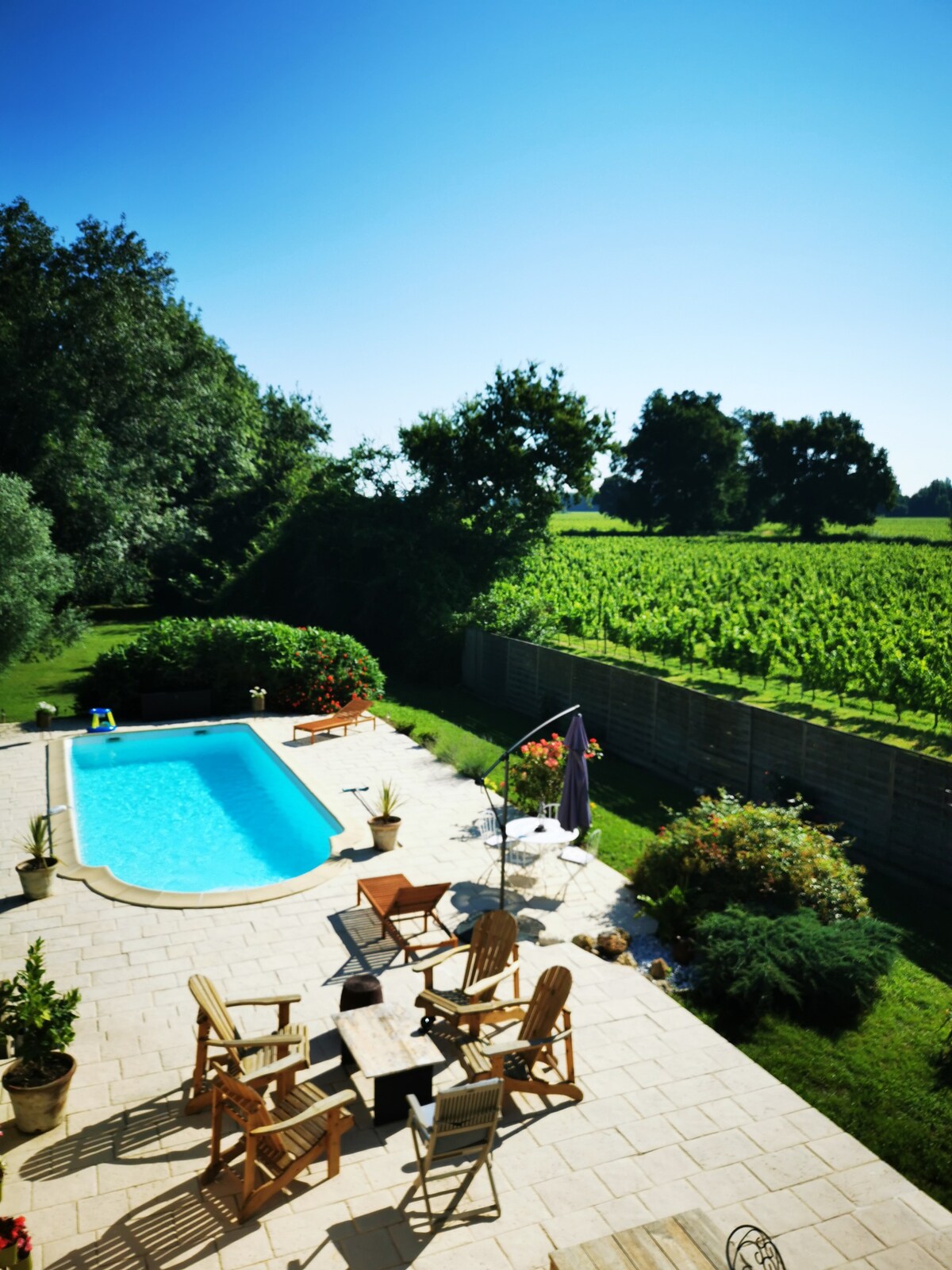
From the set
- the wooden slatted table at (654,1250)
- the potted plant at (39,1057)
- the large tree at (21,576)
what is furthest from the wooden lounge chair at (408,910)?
the large tree at (21,576)

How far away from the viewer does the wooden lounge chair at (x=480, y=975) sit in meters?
6.86

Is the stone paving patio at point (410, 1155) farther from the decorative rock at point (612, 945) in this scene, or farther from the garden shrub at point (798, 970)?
the garden shrub at point (798, 970)

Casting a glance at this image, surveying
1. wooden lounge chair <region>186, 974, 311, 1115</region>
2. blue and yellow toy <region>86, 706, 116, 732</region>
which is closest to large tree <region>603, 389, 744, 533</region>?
blue and yellow toy <region>86, 706, 116, 732</region>

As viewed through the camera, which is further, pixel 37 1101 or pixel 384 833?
pixel 384 833

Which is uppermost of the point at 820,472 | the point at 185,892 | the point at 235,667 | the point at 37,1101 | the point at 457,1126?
the point at 820,472

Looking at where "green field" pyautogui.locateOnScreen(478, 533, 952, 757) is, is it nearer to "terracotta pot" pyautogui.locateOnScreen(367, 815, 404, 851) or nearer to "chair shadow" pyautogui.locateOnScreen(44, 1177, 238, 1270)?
"terracotta pot" pyautogui.locateOnScreen(367, 815, 404, 851)

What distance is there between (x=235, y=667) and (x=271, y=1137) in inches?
621

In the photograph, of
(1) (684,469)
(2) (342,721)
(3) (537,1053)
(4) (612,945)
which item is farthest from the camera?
(1) (684,469)

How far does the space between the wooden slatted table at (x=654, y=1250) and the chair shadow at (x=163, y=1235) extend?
2056 mm

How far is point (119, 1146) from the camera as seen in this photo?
5.69 metres

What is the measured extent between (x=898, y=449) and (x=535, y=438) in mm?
64324

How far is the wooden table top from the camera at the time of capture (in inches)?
233

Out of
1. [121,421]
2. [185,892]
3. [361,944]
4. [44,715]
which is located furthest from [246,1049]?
[121,421]

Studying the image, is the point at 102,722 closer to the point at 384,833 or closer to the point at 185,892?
the point at 185,892
